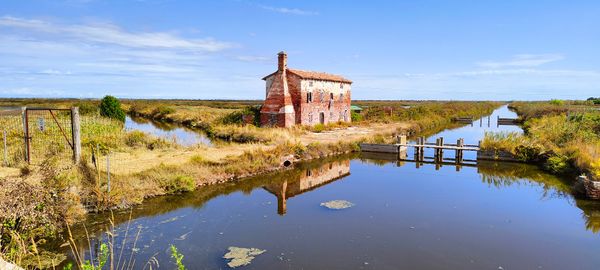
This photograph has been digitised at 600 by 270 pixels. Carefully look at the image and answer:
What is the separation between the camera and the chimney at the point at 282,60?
34.4 metres

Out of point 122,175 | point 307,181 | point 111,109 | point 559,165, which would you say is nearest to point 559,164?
point 559,165

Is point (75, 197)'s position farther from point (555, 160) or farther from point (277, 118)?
point (277, 118)

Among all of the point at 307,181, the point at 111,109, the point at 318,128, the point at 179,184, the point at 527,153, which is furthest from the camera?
the point at 111,109

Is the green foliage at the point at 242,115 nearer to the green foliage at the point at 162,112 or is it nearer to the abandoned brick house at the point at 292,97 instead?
the abandoned brick house at the point at 292,97

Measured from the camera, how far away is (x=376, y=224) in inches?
476

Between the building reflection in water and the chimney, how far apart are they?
45.7 ft

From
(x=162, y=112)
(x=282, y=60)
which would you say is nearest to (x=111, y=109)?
(x=282, y=60)

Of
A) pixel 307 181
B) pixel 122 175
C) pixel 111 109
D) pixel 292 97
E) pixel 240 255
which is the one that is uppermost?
pixel 292 97

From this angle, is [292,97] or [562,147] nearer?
[562,147]

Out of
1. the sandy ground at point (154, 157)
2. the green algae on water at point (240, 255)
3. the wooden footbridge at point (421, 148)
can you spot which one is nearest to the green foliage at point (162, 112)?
the sandy ground at point (154, 157)

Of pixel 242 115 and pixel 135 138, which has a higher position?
pixel 242 115

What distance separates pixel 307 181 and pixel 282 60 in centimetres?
1829

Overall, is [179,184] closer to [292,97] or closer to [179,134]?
[292,97]

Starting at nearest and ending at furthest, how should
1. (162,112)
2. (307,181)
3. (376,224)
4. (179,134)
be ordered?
(376,224), (307,181), (179,134), (162,112)
